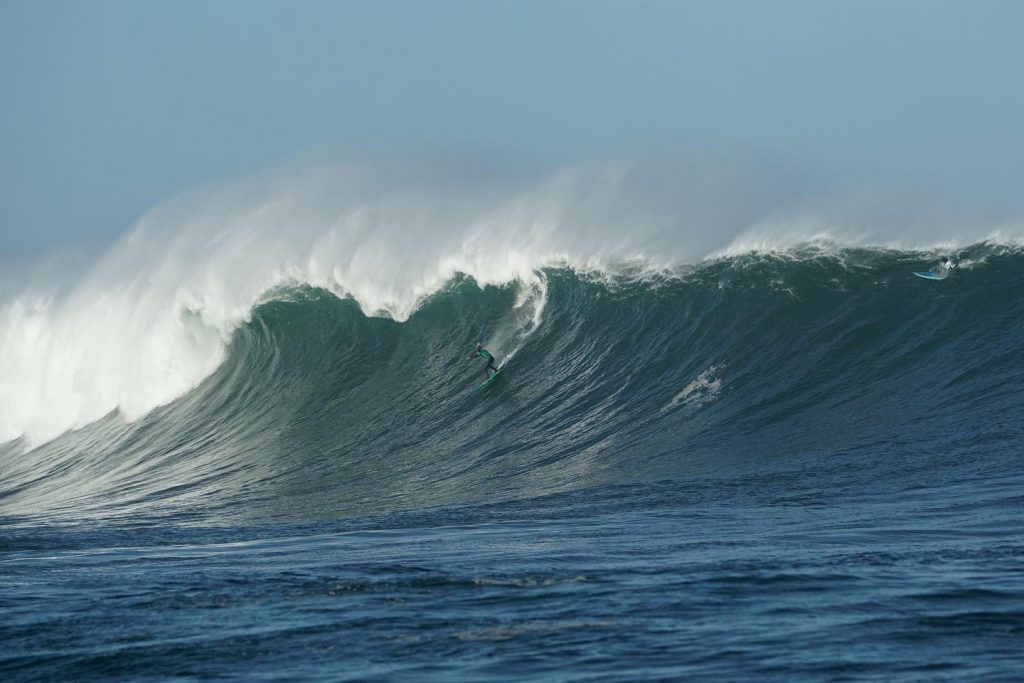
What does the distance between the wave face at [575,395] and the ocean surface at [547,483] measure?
62mm

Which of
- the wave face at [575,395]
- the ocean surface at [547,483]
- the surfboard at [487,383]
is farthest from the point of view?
the surfboard at [487,383]

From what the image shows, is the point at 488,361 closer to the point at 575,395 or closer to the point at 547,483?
the point at 575,395

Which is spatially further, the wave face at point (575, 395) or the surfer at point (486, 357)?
the surfer at point (486, 357)

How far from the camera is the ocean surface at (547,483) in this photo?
7074 millimetres

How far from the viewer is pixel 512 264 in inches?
886

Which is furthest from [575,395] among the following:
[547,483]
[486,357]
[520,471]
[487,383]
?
[547,483]

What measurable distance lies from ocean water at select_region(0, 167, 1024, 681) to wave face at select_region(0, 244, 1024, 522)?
0.22 feet

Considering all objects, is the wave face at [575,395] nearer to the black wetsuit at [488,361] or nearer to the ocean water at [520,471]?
the ocean water at [520,471]

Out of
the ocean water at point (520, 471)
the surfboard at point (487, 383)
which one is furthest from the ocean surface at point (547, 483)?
the surfboard at point (487, 383)

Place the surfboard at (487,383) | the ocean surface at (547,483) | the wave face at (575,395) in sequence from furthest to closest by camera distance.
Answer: the surfboard at (487,383), the wave face at (575,395), the ocean surface at (547,483)

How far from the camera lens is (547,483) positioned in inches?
531

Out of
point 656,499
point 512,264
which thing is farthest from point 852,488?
point 512,264

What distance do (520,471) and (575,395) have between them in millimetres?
3354

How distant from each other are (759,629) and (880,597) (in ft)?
3.06
